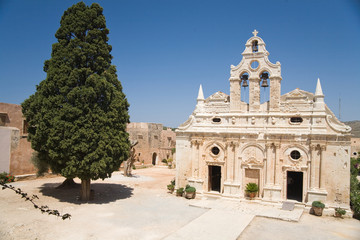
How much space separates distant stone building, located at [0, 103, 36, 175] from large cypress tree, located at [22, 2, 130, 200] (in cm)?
679

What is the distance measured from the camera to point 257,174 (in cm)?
1959

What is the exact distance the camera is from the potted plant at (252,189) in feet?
62.7

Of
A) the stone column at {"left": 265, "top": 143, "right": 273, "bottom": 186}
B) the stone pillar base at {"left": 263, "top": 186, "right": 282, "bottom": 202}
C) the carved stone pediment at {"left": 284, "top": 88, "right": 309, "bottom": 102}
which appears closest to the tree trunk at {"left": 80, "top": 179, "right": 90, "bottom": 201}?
the stone pillar base at {"left": 263, "top": 186, "right": 282, "bottom": 202}

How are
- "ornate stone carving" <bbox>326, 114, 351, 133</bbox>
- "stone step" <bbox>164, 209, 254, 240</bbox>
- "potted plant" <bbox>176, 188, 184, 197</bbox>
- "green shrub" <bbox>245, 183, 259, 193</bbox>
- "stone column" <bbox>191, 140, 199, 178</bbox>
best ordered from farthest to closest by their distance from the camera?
"stone column" <bbox>191, 140, 199, 178</bbox> → "potted plant" <bbox>176, 188, 184, 197</bbox> → "green shrub" <bbox>245, 183, 259, 193</bbox> → "ornate stone carving" <bbox>326, 114, 351, 133</bbox> → "stone step" <bbox>164, 209, 254, 240</bbox>

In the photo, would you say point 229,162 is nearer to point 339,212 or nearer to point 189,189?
point 189,189

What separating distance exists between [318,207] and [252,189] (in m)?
4.15

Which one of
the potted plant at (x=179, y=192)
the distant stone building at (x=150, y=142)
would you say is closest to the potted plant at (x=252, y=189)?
the potted plant at (x=179, y=192)

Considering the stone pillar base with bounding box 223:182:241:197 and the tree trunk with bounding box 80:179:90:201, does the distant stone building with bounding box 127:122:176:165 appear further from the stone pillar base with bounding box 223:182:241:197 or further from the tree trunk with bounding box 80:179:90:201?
the stone pillar base with bounding box 223:182:241:197

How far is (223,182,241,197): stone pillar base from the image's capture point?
64.4ft

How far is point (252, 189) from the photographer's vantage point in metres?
19.1

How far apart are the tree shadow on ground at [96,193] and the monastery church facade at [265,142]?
4812 mm

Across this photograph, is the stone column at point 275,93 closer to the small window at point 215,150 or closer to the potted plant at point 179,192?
the small window at point 215,150

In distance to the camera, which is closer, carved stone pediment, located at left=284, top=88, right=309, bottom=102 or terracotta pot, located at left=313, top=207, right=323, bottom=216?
terracotta pot, located at left=313, top=207, right=323, bottom=216

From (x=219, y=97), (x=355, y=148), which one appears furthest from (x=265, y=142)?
(x=355, y=148)
